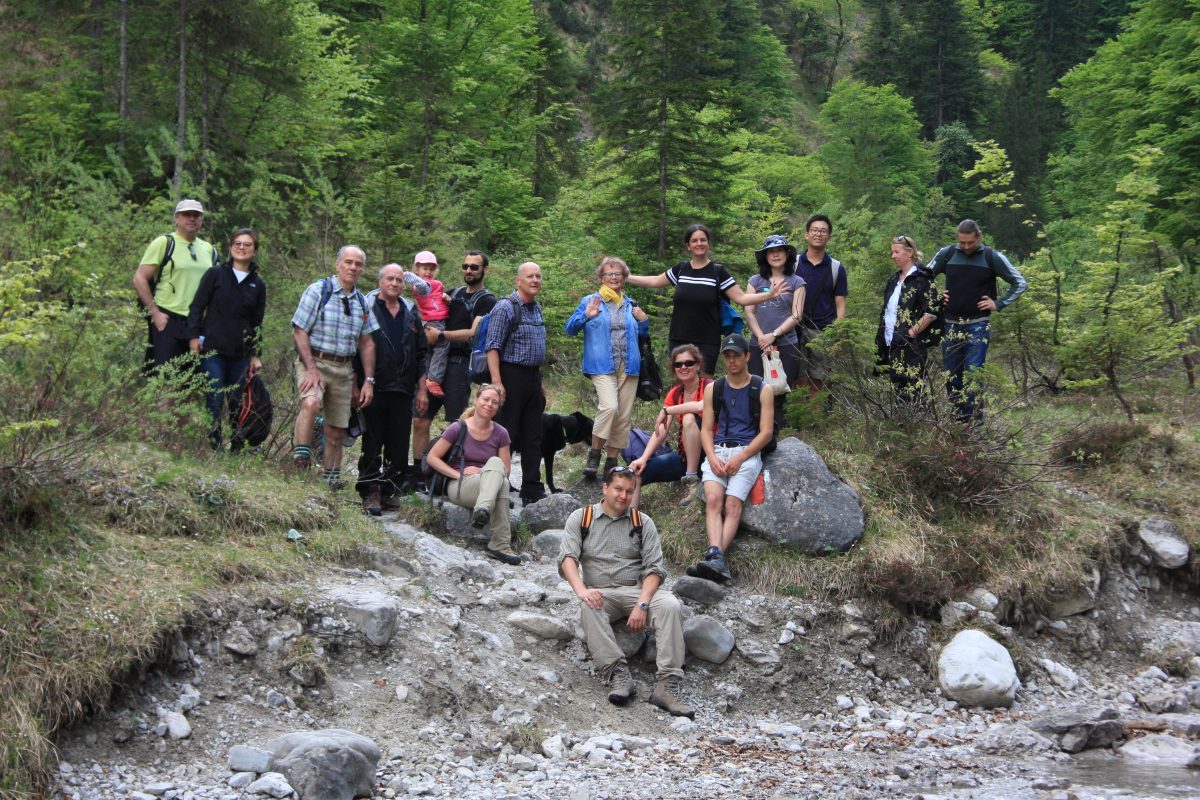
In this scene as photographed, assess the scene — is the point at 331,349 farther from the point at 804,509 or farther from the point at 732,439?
the point at 804,509

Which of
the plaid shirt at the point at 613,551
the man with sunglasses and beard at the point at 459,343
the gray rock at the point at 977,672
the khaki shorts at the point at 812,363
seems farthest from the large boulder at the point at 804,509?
the man with sunglasses and beard at the point at 459,343

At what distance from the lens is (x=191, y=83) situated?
17.3 metres

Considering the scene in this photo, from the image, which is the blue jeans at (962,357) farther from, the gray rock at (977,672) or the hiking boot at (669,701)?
the hiking boot at (669,701)

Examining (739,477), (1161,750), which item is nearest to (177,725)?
(739,477)

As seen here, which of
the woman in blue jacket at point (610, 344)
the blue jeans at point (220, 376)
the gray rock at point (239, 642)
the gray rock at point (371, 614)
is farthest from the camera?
the woman in blue jacket at point (610, 344)

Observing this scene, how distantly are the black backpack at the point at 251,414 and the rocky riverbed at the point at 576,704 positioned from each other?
4.51ft

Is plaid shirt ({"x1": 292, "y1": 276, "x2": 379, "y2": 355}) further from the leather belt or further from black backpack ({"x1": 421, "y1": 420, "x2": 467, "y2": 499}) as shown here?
black backpack ({"x1": 421, "y1": 420, "x2": 467, "y2": 499})

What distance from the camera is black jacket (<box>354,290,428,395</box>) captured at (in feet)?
27.5

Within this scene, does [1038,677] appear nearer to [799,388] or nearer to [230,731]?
[799,388]

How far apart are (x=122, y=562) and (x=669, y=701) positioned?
3.53 meters

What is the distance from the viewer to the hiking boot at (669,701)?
263 inches

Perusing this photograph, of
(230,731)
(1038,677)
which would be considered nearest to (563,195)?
(1038,677)

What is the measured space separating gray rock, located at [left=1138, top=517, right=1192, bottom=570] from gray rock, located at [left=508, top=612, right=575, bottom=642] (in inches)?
232

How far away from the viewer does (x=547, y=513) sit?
890cm
